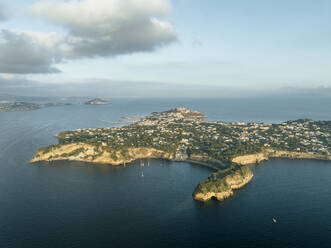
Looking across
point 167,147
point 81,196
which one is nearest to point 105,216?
point 81,196

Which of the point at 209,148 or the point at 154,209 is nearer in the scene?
the point at 154,209

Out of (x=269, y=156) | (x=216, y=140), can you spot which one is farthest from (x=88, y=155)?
(x=269, y=156)

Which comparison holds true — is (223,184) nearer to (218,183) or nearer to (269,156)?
(218,183)

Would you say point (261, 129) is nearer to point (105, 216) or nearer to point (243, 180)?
point (243, 180)

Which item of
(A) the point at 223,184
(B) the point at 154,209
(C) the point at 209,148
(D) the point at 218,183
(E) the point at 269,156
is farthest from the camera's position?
(C) the point at 209,148

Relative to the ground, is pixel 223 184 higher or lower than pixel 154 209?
higher

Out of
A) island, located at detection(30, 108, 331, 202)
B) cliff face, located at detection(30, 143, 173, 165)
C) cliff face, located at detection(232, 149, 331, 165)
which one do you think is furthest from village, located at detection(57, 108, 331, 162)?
cliff face, located at detection(30, 143, 173, 165)
